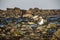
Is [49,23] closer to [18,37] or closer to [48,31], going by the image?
[48,31]

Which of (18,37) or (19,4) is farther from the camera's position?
(19,4)

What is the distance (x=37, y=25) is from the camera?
4.98 feet

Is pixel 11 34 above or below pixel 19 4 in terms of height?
below

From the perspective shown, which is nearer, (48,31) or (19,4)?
(48,31)

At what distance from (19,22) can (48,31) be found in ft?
1.15

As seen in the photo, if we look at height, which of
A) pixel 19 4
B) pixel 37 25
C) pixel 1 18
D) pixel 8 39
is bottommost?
pixel 8 39

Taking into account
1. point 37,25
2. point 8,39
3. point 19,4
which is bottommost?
point 8,39

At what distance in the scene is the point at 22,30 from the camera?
1486 millimetres

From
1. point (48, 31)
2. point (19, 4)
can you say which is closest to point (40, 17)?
point (48, 31)

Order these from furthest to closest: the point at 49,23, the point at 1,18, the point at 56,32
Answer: the point at 1,18
the point at 49,23
the point at 56,32

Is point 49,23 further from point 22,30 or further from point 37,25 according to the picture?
point 22,30

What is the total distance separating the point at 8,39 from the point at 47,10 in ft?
1.94

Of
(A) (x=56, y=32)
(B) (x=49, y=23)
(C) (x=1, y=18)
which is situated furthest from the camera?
(C) (x=1, y=18)

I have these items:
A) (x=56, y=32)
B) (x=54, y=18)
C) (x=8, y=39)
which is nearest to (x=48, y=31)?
(x=56, y=32)
